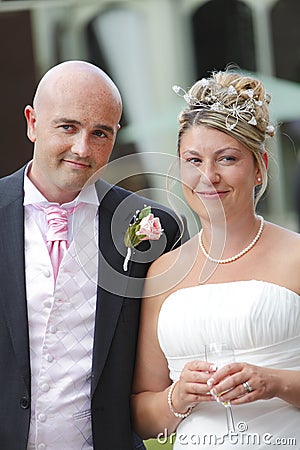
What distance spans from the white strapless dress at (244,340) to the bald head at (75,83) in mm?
852

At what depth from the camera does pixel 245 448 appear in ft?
11.1

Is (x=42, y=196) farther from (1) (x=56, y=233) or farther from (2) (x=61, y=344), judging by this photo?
(2) (x=61, y=344)

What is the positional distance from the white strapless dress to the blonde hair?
1.48ft

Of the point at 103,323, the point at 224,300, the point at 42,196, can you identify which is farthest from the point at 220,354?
the point at 42,196

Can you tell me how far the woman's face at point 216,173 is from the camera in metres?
3.45

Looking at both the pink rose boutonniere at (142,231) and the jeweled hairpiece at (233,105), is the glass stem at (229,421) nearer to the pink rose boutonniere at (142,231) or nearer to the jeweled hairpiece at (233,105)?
the pink rose boutonniere at (142,231)

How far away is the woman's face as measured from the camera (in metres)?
3.45

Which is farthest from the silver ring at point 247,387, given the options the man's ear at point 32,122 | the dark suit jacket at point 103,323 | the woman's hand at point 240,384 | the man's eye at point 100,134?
the man's ear at point 32,122

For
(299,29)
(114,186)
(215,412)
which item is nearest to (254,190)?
(114,186)

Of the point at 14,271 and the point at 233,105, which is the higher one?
the point at 233,105

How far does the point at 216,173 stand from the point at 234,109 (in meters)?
0.26

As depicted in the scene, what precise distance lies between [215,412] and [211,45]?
854cm

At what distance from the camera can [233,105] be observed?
11.6ft

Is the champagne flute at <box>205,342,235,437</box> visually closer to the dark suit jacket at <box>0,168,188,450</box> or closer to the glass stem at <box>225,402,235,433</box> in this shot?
the glass stem at <box>225,402,235,433</box>
